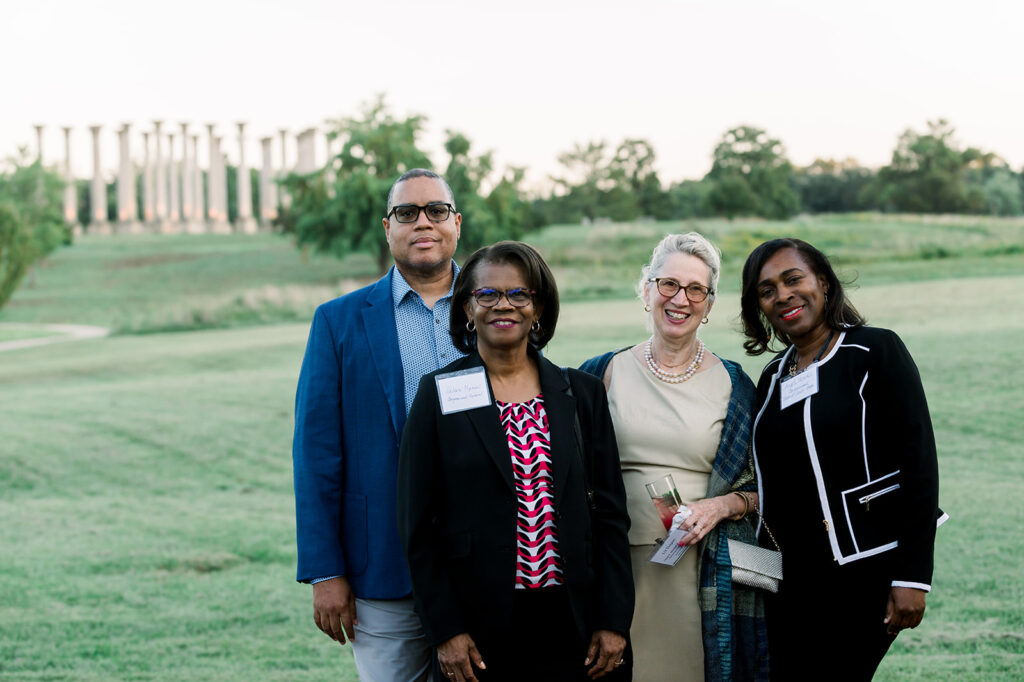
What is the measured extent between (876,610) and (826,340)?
0.84 metres

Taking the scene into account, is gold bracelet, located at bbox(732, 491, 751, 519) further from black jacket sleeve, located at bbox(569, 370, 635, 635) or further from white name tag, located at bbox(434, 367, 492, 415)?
white name tag, located at bbox(434, 367, 492, 415)

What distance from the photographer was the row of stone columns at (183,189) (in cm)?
7856

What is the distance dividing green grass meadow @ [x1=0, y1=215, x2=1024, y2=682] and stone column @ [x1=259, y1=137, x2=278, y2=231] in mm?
54740

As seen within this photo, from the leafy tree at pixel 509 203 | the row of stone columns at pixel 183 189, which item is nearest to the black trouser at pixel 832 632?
the leafy tree at pixel 509 203

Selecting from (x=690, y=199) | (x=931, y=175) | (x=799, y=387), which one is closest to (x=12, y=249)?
(x=799, y=387)

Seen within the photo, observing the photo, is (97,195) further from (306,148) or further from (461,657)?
(461,657)

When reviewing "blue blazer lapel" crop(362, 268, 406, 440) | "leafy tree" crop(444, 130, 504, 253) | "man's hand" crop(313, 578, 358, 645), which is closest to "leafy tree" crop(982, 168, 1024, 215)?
"leafy tree" crop(444, 130, 504, 253)

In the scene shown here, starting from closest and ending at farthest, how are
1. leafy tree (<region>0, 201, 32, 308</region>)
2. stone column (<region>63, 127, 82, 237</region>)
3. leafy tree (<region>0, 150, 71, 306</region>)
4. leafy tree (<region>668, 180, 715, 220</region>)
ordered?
leafy tree (<region>0, 201, 32, 308</region>) < leafy tree (<region>0, 150, 71, 306</region>) < leafy tree (<region>668, 180, 715, 220</region>) < stone column (<region>63, 127, 82, 237</region>)

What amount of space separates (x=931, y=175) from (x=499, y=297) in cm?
5713

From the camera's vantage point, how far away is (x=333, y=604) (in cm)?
303

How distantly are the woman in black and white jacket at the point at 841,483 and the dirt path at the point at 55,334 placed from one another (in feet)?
88.1

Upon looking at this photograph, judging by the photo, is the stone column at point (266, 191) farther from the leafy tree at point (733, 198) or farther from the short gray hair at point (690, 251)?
the short gray hair at point (690, 251)

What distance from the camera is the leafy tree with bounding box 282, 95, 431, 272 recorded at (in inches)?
1551

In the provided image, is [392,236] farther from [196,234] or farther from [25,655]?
[196,234]
